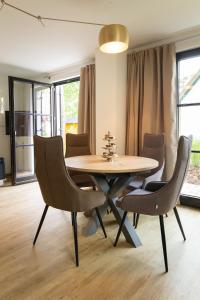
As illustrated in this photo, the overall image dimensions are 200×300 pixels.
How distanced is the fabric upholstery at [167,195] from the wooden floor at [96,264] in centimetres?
46

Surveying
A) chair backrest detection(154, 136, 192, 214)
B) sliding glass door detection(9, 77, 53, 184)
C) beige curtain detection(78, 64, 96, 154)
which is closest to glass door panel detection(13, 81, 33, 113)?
sliding glass door detection(9, 77, 53, 184)

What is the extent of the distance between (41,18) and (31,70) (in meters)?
2.59

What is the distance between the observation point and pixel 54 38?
11.2ft

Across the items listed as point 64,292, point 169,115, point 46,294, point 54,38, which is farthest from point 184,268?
point 54,38

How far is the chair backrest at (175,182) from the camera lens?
1785 mm

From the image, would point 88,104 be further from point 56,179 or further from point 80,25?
point 56,179

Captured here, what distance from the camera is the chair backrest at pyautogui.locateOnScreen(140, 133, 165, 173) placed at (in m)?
3.09

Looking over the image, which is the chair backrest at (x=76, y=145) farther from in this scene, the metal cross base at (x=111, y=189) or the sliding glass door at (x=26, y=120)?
the sliding glass door at (x=26, y=120)

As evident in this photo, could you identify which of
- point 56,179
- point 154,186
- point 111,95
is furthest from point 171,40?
point 56,179

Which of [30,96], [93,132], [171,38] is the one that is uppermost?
[171,38]

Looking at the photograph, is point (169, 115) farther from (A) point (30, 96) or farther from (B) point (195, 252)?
(A) point (30, 96)

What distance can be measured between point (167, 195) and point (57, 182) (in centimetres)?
92

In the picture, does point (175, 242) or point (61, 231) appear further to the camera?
point (61, 231)

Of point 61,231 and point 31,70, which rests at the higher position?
point 31,70
